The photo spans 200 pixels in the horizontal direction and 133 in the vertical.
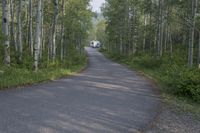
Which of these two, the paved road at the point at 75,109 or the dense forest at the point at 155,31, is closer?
the paved road at the point at 75,109

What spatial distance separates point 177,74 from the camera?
1420cm

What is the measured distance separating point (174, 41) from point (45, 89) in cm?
4561

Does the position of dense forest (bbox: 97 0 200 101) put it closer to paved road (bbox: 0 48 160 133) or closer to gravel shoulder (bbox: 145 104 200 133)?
paved road (bbox: 0 48 160 133)

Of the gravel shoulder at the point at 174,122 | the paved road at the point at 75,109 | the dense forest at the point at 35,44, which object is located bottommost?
the gravel shoulder at the point at 174,122

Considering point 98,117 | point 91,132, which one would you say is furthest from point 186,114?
point 91,132

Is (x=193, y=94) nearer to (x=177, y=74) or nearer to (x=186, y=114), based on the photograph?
(x=177, y=74)

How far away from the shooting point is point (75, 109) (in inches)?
363

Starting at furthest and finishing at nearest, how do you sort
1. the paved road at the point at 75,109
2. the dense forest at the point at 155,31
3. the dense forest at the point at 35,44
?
the dense forest at the point at 155,31, the dense forest at the point at 35,44, the paved road at the point at 75,109

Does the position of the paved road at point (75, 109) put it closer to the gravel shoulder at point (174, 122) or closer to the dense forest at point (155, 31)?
the gravel shoulder at point (174, 122)

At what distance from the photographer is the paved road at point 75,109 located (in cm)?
725

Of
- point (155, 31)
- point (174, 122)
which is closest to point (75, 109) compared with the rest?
point (174, 122)

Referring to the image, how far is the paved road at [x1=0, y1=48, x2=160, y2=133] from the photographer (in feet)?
23.8

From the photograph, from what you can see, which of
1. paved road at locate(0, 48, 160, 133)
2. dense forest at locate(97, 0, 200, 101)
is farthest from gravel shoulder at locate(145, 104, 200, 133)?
dense forest at locate(97, 0, 200, 101)

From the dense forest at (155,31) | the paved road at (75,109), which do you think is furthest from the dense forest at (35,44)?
the dense forest at (155,31)
